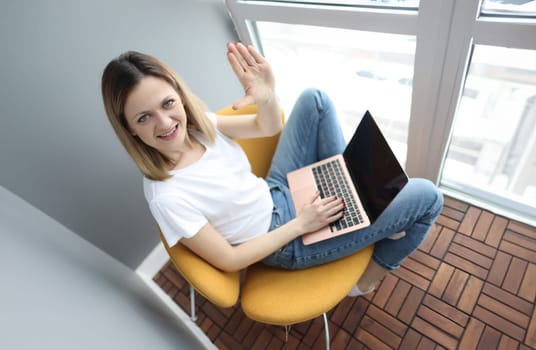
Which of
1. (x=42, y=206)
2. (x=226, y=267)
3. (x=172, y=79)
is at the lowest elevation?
(x=226, y=267)

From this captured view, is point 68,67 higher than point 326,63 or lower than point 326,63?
higher

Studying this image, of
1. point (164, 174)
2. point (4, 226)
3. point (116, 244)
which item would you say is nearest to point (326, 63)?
point (164, 174)

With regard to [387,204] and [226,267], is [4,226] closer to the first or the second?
[226,267]

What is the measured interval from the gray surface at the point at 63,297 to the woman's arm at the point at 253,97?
68 centimetres

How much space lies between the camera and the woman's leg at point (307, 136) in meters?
1.22

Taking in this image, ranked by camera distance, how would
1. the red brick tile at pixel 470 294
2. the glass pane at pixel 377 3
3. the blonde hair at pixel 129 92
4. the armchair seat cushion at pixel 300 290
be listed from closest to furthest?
the blonde hair at pixel 129 92 < the armchair seat cushion at pixel 300 290 < the glass pane at pixel 377 3 < the red brick tile at pixel 470 294

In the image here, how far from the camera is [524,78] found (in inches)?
46.8

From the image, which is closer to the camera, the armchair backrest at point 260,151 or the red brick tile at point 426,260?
the armchair backrest at point 260,151

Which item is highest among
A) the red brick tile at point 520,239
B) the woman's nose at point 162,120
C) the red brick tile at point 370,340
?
the woman's nose at point 162,120

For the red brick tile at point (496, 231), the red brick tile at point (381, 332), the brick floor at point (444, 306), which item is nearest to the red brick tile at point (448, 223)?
the brick floor at point (444, 306)

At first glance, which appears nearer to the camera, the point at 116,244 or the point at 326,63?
the point at 116,244

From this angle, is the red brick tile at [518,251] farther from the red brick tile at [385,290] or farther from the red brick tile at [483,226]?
the red brick tile at [385,290]

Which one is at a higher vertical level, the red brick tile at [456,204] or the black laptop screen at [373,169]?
the black laptop screen at [373,169]

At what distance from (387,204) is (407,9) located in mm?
701
